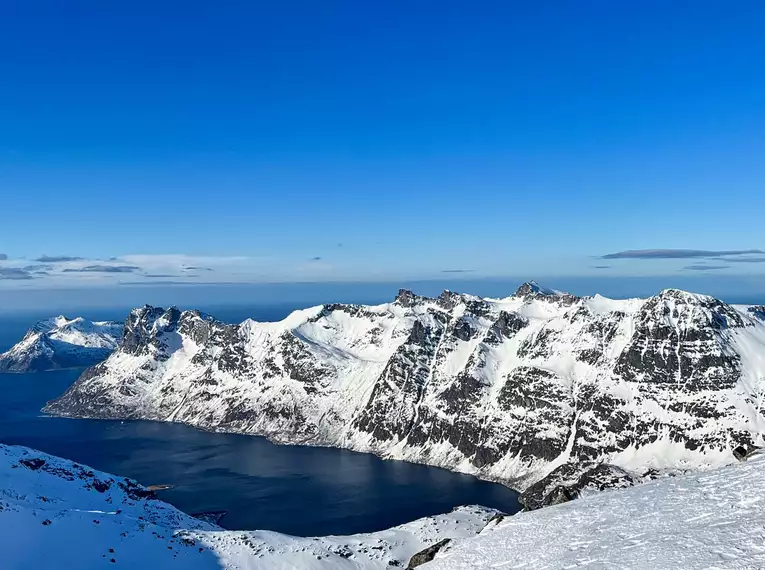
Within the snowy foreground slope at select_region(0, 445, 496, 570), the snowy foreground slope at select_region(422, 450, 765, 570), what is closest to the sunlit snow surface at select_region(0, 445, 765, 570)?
the snowy foreground slope at select_region(422, 450, 765, 570)

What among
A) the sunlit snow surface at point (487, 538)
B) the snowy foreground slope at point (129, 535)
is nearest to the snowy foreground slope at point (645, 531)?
the sunlit snow surface at point (487, 538)

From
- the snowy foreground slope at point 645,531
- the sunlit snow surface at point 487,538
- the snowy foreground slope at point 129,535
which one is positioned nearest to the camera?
the snowy foreground slope at point 645,531

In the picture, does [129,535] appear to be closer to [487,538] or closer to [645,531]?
[487,538]

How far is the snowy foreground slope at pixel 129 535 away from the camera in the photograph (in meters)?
63.0

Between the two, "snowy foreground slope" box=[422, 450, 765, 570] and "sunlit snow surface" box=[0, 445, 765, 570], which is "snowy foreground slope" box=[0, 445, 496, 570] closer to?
"sunlit snow surface" box=[0, 445, 765, 570]

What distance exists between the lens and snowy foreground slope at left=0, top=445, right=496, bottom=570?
63.0m

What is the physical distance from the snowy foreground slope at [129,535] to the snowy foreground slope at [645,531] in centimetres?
3875

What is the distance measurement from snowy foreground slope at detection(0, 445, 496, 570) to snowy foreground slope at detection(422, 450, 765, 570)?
1526 inches

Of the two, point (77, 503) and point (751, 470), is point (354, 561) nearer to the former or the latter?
point (77, 503)

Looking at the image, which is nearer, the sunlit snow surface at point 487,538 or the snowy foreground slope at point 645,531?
the snowy foreground slope at point 645,531

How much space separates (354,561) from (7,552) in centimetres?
5592

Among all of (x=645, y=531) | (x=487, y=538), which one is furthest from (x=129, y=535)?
(x=645, y=531)

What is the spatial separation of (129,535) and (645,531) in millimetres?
63058

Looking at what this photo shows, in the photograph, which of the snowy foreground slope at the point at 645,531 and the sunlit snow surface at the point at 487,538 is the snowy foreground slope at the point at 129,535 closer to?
the sunlit snow surface at the point at 487,538
